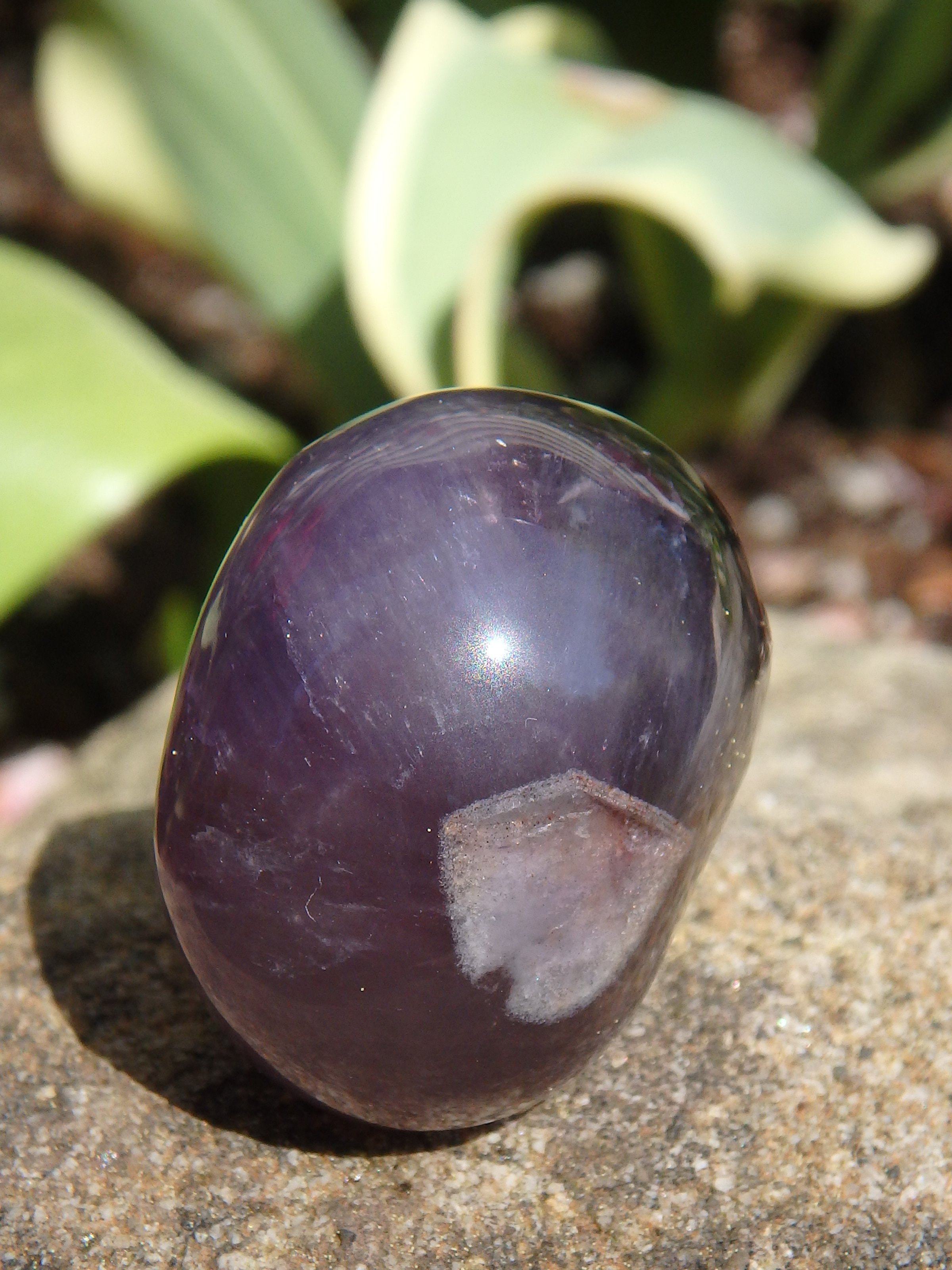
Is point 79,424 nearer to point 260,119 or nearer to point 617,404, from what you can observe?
point 260,119

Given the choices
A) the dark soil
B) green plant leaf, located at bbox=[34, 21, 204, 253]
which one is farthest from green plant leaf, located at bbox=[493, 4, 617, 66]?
the dark soil

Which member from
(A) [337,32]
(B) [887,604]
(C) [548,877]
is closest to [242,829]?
(C) [548,877]

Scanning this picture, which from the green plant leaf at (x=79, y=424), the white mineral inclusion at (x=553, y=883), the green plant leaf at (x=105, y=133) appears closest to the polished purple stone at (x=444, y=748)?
the white mineral inclusion at (x=553, y=883)

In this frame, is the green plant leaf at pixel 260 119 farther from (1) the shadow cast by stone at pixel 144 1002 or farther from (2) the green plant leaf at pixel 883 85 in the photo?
(1) the shadow cast by stone at pixel 144 1002

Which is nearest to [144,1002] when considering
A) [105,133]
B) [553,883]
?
[553,883]

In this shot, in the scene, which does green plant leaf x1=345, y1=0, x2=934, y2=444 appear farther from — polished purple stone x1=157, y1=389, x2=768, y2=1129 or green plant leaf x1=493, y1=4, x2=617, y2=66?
polished purple stone x1=157, y1=389, x2=768, y2=1129

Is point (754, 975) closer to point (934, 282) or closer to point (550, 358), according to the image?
point (550, 358)

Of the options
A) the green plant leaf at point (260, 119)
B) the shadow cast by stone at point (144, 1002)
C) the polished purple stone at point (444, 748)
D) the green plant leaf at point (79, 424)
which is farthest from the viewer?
the green plant leaf at point (260, 119)
